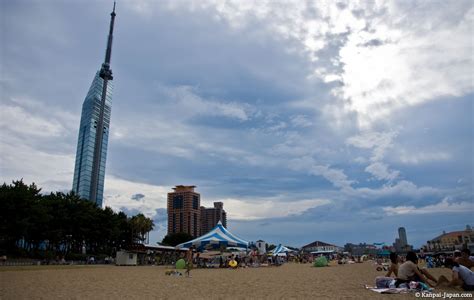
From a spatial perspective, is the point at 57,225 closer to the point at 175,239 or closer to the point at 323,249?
the point at 175,239

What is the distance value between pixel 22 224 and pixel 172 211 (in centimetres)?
8199

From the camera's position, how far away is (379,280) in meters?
9.05

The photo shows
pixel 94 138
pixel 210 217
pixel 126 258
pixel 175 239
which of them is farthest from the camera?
pixel 210 217

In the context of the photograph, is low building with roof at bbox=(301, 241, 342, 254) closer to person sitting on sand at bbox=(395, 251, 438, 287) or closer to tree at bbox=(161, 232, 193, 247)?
tree at bbox=(161, 232, 193, 247)

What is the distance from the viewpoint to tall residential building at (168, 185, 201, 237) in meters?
112

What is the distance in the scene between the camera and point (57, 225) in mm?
42312

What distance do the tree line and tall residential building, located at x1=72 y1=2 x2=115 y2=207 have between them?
1480 inches

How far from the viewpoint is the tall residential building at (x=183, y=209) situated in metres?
112

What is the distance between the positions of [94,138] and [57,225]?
61459 mm

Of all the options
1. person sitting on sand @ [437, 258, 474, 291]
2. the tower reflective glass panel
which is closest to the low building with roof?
person sitting on sand @ [437, 258, 474, 291]

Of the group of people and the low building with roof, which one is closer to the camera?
the group of people

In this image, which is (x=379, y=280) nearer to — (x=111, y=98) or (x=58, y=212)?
(x=58, y=212)

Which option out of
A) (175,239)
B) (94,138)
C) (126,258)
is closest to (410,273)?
(126,258)

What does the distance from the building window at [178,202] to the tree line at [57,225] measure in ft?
171
